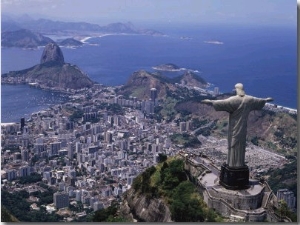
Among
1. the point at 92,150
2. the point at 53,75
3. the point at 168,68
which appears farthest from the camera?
the point at 168,68

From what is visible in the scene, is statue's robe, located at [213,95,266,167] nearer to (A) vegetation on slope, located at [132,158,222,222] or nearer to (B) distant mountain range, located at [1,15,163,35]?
(A) vegetation on slope, located at [132,158,222,222]

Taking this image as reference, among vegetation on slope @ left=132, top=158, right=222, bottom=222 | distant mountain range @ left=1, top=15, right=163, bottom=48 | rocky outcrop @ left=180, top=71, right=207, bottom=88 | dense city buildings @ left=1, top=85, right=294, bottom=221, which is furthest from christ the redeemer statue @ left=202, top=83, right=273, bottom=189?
distant mountain range @ left=1, top=15, right=163, bottom=48

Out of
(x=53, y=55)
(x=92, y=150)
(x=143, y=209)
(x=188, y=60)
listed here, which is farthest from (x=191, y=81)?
(x=143, y=209)

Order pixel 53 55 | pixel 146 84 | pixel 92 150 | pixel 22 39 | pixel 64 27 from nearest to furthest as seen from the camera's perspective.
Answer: pixel 92 150
pixel 146 84
pixel 53 55
pixel 22 39
pixel 64 27

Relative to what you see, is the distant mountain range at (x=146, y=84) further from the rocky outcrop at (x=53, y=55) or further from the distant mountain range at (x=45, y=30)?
the distant mountain range at (x=45, y=30)

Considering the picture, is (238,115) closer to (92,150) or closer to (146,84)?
(92,150)

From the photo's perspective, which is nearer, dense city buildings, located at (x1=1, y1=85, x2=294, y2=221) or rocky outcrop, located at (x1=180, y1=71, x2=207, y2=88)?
dense city buildings, located at (x1=1, y1=85, x2=294, y2=221)

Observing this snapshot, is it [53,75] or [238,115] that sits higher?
[238,115]
